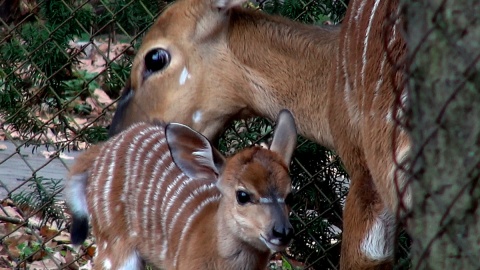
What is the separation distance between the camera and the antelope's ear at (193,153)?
3.98m

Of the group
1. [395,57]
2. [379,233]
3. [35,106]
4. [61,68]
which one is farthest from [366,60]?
[35,106]

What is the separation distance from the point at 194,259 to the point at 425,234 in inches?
84.1

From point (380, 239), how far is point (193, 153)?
0.85 meters

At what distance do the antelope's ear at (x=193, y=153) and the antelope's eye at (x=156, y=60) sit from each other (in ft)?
2.63

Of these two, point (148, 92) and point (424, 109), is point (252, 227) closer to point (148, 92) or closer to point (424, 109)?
point (148, 92)

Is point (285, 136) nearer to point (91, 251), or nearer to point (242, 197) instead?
point (242, 197)

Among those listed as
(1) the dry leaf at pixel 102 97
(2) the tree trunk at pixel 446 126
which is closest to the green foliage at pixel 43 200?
(1) the dry leaf at pixel 102 97

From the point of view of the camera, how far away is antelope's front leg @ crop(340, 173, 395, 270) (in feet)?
12.3

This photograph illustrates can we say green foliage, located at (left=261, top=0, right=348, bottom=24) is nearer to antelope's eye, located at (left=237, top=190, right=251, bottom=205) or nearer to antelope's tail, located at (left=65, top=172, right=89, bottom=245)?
antelope's tail, located at (left=65, top=172, right=89, bottom=245)

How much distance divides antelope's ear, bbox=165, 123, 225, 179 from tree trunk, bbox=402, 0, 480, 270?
2092mm

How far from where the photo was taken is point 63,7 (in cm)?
559

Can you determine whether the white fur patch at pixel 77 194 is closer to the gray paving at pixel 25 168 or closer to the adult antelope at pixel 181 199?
the adult antelope at pixel 181 199

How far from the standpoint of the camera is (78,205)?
4656 mm

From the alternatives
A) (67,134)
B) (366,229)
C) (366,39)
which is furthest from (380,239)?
(67,134)
